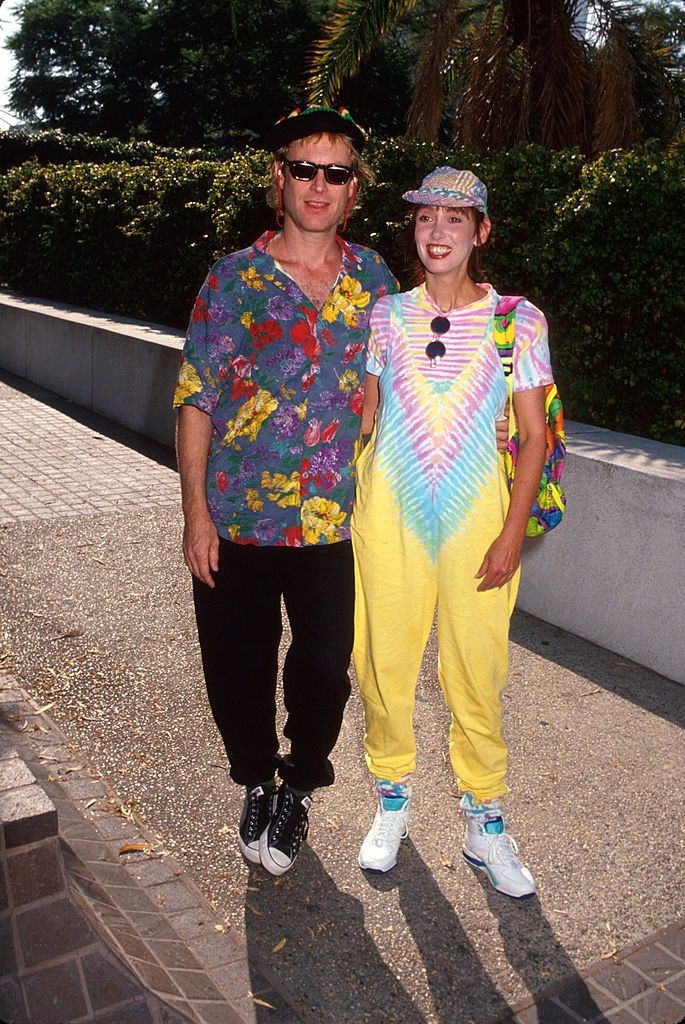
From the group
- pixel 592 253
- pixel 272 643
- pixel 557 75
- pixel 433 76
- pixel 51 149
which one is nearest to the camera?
pixel 272 643

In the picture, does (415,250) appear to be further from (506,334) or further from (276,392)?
(276,392)

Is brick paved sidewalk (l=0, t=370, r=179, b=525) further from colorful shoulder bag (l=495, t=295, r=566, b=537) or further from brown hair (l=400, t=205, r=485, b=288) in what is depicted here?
colorful shoulder bag (l=495, t=295, r=566, b=537)

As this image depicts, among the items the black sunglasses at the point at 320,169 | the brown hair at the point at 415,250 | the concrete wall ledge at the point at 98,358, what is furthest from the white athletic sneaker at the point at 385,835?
the concrete wall ledge at the point at 98,358

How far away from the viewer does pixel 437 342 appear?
10.1 ft

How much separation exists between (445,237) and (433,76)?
349 inches

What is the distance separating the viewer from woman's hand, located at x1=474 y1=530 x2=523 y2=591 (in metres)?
3.08

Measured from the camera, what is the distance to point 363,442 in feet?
10.9

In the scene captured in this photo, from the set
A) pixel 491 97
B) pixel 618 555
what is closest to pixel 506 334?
pixel 618 555

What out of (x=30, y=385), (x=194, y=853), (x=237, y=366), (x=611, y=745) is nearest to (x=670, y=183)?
(x=611, y=745)

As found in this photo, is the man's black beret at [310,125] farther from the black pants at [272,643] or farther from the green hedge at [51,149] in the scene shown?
the green hedge at [51,149]

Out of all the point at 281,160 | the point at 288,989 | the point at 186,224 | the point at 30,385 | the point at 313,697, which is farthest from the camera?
the point at 30,385

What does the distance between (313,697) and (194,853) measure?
27.1 inches


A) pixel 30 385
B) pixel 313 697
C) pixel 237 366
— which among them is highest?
pixel 237 366

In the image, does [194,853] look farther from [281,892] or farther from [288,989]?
[288,989]
